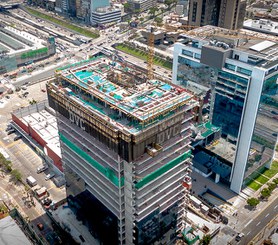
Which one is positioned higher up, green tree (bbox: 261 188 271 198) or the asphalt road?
green tree (bbox: 261 188 271 198)

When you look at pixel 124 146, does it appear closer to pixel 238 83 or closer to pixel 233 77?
pixel 238 83

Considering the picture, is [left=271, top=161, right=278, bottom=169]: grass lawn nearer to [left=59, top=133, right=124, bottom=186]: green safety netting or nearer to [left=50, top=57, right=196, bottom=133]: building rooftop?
[left=50, top=57, right=196, bottom=133]: building rooftop

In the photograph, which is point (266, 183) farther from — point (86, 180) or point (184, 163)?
point (86, 180)

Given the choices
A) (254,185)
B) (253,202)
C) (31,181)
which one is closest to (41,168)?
(31,181)

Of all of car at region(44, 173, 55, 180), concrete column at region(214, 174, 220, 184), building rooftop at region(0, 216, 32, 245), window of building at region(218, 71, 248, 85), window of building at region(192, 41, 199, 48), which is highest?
window of building at region(192, 41, 199, 48)

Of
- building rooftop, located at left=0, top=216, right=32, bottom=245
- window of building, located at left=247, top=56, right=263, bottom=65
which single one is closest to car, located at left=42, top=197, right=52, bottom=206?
building rooftop, located at left=0, top=216, right=32, bottom=245

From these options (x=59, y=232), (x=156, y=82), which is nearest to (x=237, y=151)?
(x=156, y=82)
